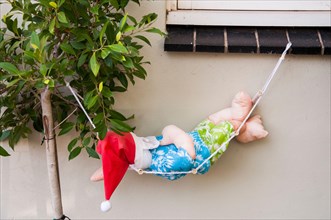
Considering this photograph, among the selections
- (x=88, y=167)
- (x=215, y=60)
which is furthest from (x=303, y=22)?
(x=88, y=167)

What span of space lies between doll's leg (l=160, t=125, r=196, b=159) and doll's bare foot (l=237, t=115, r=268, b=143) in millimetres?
246

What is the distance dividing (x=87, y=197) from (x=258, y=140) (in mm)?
812

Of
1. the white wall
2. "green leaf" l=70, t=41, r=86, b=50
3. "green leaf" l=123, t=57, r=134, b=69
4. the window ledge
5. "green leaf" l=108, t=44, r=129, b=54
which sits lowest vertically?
the white wall

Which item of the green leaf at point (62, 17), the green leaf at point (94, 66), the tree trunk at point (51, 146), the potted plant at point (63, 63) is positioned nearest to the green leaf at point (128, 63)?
the potted plant at point (63, 63)

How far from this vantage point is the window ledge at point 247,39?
1.80 m

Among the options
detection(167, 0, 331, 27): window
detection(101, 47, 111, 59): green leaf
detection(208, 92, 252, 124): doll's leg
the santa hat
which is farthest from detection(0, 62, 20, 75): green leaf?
detection(208, 92, 252, 124): doll's leg

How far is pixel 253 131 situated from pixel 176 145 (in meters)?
0.32

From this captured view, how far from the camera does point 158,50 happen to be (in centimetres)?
188

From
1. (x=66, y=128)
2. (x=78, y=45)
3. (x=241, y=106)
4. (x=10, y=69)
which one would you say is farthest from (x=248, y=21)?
(x=10, y=69)

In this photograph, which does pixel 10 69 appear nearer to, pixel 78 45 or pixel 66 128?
pixel 78 45

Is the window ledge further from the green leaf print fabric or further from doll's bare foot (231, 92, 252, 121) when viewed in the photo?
the green leaf print fabric

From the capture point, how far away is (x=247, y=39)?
72.5 inches

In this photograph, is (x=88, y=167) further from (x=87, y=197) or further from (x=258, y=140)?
(x=258, y=140)

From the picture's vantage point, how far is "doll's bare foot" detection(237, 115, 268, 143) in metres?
1.84
